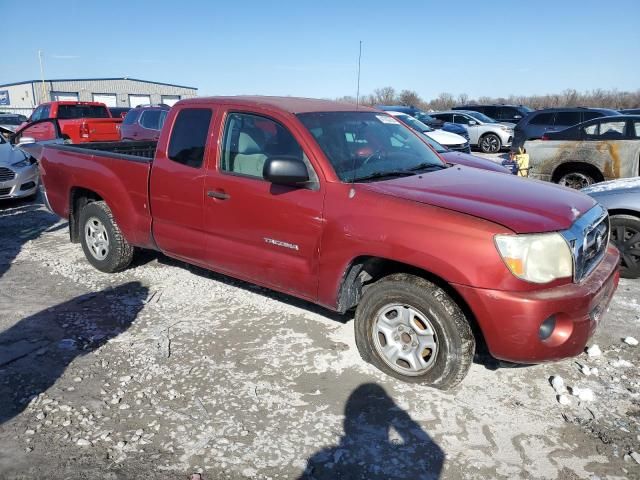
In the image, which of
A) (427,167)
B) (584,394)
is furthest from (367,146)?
(584,394)

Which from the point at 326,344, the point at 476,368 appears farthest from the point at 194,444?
the point at 476,368

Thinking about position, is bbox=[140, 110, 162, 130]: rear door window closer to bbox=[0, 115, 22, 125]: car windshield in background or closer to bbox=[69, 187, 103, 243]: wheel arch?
bbox=[69, 187, 103, 243]: wheel arch

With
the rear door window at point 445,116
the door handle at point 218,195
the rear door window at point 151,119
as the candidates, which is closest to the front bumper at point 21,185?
the rear door window at point 151,119

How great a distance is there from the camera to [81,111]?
1586cm

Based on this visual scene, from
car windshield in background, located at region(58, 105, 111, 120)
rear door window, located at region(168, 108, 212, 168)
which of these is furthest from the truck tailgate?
rear door window, located at region(168, 108, 212, 168)

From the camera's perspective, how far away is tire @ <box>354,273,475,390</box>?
3.11 m

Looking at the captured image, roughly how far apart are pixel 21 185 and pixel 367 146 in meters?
7.62

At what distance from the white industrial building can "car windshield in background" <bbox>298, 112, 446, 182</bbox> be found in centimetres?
5341

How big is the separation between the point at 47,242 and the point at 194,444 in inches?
199

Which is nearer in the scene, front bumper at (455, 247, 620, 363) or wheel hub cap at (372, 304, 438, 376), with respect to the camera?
front bumper at (455, 247, 620, 363)

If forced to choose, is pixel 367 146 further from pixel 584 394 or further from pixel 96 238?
pixel 96 238

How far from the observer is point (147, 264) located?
19.0 ft

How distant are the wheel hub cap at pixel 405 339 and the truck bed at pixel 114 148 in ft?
10.2

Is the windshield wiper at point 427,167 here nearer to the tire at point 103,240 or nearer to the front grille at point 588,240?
the front grille at point 588,240
